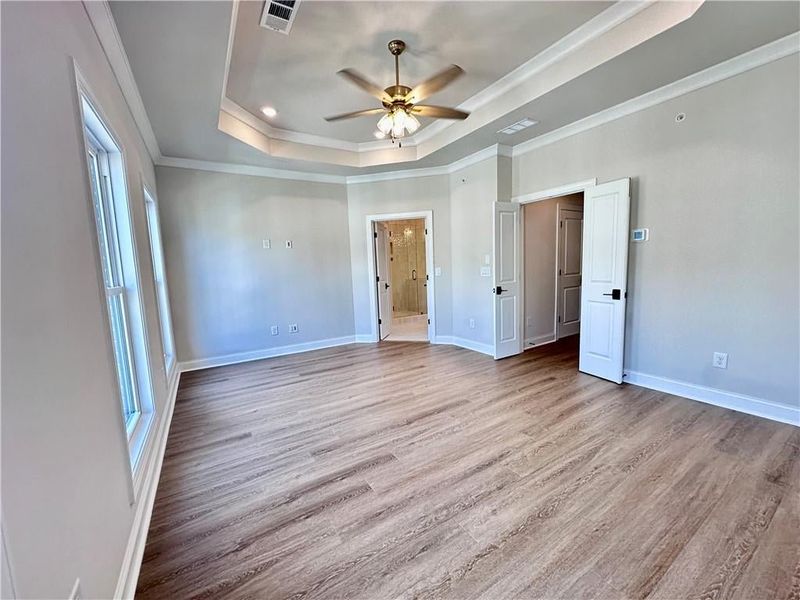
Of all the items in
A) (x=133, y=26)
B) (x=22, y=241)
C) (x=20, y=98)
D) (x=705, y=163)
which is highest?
(x=133, y=26)

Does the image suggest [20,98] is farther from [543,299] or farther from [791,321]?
[543,299]

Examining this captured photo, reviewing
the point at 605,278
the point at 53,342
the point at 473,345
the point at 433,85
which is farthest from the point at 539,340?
the point at 53,342

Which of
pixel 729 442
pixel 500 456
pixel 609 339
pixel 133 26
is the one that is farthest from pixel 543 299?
pixel 133 26

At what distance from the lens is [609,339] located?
3578mm

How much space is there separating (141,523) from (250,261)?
11.7 ft

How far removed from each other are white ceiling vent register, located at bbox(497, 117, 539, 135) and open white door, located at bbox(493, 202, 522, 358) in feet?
2.71

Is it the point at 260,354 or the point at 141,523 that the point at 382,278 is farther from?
the point at 141,523

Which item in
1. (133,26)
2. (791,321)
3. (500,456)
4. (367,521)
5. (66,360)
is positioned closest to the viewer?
(66,360)

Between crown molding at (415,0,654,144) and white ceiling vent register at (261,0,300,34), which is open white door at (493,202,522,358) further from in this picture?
white ceiling vent register at (261,0,300,34)

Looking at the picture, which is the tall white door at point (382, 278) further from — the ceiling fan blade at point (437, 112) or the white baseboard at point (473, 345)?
the ceiling fan blade at point (437, 112)

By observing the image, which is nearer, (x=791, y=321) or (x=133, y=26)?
(x=133, y=26)

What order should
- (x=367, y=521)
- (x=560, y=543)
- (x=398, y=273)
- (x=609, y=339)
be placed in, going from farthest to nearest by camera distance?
1. (x=398, y=273)
2. (x=609, y=339)
3. (x=367, y=521)
4. (x=560, y=543)

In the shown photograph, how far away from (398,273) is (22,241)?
24.4 ft

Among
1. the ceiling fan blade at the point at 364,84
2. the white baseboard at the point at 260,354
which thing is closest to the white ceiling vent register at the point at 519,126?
the ceiling fan blade at the point at 364,84
